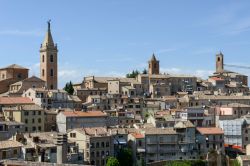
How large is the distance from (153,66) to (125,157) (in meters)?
52.5

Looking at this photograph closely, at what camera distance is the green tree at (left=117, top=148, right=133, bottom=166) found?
159 feet

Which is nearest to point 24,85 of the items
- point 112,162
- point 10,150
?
point 112,162

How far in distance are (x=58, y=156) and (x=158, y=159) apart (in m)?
12.6

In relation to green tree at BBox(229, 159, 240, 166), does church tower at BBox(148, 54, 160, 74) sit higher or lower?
higher

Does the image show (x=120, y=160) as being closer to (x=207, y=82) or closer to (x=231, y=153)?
(x=231, y=153)

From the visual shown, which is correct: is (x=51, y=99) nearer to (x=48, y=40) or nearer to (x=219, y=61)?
(x=48, y=40)

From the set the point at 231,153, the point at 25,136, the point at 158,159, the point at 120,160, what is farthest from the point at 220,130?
the point at 25,136

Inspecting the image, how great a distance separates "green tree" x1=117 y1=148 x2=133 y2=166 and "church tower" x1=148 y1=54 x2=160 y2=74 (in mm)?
50501

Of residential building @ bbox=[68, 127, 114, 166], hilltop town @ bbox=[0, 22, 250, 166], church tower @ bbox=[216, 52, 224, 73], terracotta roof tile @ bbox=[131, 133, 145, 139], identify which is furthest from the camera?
church tower @ bbox=[216, 52, 224, 73]

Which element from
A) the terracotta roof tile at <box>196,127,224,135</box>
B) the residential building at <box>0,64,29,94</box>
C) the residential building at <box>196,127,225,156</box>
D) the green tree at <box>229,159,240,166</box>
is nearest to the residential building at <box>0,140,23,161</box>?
the residential building at <box>196,127,225,156</box>

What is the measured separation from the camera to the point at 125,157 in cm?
4894

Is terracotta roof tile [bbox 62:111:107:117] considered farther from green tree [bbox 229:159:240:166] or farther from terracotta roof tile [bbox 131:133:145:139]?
green tree [bbox 229:159:240:166]

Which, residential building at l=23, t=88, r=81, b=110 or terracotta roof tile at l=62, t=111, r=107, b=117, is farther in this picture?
residential building at l=23, t=88, r=81, b=110

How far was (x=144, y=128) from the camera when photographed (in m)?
53.1
